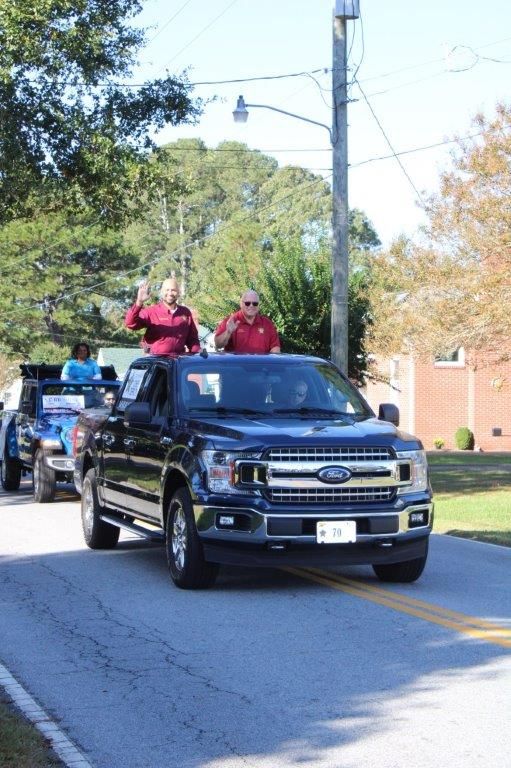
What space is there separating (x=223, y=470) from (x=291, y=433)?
62 cm

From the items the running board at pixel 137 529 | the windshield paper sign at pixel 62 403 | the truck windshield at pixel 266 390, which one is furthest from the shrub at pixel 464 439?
the truck windshield at pixel 266 390

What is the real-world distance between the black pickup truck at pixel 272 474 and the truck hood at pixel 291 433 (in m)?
0.01

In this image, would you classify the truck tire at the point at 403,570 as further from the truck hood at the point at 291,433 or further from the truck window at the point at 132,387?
the truck window at the point at 132,387

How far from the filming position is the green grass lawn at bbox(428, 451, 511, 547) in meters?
16.0

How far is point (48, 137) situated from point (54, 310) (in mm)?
49005

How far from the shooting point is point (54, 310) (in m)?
69.6

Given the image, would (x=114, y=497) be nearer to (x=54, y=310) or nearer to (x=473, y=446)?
(x=473, y=446)

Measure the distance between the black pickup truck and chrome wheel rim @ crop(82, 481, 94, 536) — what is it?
1897mm

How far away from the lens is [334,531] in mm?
10062

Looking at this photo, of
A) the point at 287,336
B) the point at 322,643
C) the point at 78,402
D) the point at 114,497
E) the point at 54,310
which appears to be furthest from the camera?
the point at 54,310

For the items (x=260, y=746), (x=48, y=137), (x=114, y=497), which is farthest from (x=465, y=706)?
(x=48, y=137)

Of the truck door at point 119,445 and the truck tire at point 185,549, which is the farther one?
the truck door at point 119,445

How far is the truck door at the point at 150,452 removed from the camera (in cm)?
1147

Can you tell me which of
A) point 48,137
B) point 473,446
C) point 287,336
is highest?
point 48,137
